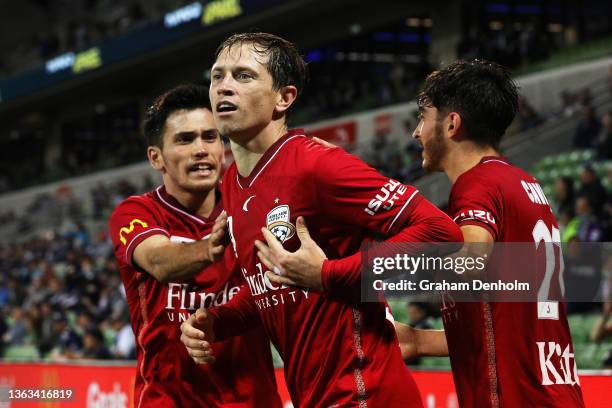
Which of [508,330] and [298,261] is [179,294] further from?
[508,330]

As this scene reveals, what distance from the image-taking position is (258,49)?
330cm

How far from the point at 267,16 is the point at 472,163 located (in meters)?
20.0

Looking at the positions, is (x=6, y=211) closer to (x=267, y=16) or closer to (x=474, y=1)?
(x=267, y=16)

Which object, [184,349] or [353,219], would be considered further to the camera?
[184,349]

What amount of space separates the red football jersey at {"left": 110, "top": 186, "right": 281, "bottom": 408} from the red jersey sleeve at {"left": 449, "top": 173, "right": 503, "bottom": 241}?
1120mm

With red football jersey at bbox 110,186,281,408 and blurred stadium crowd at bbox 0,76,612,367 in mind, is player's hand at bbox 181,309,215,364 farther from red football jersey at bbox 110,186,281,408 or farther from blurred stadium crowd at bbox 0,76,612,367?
blurred stadium crowd at bbox 0,76,612,367

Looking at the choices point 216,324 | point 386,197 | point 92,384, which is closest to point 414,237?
point 386,197

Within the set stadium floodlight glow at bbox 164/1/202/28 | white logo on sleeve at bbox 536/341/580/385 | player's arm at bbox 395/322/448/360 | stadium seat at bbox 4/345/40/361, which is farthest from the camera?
stadium floodlight glow at bbox 164/1/202/28

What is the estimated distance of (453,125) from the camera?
338 centimetres

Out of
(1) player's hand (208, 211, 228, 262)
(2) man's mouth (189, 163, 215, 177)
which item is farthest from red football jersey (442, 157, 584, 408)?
(2) man's mouth (189, 163, 215, 177)

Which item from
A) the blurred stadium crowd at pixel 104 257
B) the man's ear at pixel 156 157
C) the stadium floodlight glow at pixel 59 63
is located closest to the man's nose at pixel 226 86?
the man's ear at pixel 156 157

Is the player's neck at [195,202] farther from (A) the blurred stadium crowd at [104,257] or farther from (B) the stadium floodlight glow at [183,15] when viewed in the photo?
(B) the stadium floodlight glow at [183,15]

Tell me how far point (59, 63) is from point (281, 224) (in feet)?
93.6

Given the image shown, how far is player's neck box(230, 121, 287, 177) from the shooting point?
330cm
